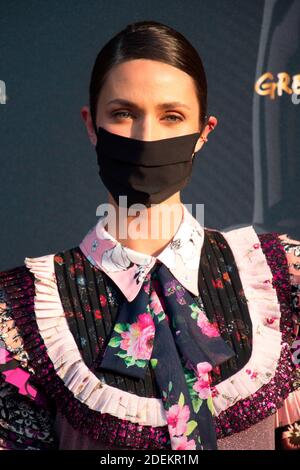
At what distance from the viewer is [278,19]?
9.23 feet

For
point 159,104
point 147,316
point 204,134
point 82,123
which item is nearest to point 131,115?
point 159,104

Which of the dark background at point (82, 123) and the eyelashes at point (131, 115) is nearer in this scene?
the eyelashes at point (131, 115)

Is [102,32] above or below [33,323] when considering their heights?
above

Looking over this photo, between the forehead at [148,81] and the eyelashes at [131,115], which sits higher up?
the forehead at [148,81]

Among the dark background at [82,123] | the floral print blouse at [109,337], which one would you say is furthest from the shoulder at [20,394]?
the dark background at [82,123]

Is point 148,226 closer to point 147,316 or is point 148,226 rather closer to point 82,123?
point 147,316

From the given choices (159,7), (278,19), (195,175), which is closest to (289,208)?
(195,175)

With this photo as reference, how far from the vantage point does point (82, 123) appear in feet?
9.16

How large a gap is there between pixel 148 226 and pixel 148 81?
317 mm

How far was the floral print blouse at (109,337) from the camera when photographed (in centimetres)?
162

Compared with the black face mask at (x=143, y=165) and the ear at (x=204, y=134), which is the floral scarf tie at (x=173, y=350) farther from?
the ear at (x=204, y=134)

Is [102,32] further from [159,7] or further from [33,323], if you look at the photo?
[33,323]

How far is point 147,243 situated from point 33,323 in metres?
0.31
